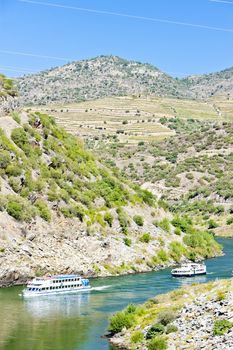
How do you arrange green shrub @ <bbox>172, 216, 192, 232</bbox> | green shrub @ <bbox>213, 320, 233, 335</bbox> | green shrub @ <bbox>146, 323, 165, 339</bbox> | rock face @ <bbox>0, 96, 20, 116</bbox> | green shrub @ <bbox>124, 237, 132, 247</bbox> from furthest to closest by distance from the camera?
green shrub @ <bbox>172, 216, 192, 232</bbox> → rock face @ <bbox>0, 96, 20, 116</bbox> → green shrub @ <bbox>124, 237, 132, 247</bbox> → green shrub @ <bbox>146, 323, 165, 339</bbox> → green shrub @ <bbox>213, 320, 233, 335</bbox>

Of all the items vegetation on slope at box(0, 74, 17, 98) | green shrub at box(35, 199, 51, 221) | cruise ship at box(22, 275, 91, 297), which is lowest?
cruise ship at box(22, 275, 91, 297)

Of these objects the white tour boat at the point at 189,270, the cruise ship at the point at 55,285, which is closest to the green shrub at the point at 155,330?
the cruise ship at the point at 55,285

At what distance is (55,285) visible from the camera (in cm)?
7125

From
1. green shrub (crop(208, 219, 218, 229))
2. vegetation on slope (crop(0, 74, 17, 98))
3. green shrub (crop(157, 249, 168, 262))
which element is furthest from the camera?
green shrub (crop(208, 219, 218, 229))

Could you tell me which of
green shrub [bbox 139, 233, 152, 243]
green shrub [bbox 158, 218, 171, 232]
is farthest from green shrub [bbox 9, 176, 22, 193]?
green shrub [bbox 158, 218, 171, 232]

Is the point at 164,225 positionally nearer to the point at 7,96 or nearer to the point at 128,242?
the point at 128,242

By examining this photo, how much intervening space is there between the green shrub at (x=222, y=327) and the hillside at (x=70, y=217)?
37.0m

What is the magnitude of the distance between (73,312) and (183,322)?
681 inches

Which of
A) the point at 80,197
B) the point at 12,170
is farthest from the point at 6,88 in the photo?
the point at 80,197

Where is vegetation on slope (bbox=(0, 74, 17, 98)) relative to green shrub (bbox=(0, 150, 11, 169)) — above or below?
above

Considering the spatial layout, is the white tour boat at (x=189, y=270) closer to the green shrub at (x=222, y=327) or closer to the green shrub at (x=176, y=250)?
the green shrub at (x=176, y=250)

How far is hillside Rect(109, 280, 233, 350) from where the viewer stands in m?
41.7

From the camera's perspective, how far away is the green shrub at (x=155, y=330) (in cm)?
4519

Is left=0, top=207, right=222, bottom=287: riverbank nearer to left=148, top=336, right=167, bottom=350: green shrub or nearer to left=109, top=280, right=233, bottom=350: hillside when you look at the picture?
left=109, top=280, right=233, bottom=350: hillside
